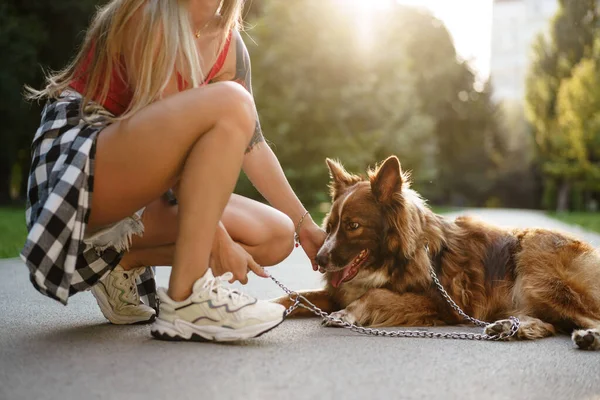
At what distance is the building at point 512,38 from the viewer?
4999cm

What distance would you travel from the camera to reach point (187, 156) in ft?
9.62

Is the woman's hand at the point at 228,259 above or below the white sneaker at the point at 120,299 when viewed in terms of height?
above

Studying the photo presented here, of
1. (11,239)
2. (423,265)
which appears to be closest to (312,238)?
(423,265)

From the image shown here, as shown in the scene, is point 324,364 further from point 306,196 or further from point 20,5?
point 20,5

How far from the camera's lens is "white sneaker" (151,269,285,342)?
9.28ft

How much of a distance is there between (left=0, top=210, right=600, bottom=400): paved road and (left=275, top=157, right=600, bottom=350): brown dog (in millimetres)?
327

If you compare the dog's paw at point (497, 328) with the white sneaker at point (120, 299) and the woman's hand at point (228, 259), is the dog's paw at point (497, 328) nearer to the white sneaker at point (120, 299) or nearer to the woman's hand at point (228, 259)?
the woman's hand at point (228, 259)

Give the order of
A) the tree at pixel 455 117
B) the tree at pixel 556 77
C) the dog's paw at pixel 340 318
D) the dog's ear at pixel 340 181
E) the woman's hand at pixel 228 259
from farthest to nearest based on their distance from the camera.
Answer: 1. the tree at pixel 455 117
2. the tree at pixel 556 77
3. the dog's ear at pixel 340 181
4. the dog's paw at pixel 340 318
5. the woman's hand at pixel 228 259

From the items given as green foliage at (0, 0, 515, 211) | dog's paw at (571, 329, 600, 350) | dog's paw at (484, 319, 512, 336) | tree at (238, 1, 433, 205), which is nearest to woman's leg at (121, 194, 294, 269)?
dog's paw at (484, 319, 512, 336)

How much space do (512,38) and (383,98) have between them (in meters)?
40.9

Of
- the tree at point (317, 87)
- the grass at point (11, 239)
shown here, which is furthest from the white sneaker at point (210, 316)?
the tree at point (317, 87)

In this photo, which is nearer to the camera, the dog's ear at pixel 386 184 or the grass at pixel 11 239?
the dog's ear at pixel 386 184

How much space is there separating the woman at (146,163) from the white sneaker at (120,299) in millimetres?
155

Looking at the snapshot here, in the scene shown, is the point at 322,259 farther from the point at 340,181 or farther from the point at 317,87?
the point at 317,87
